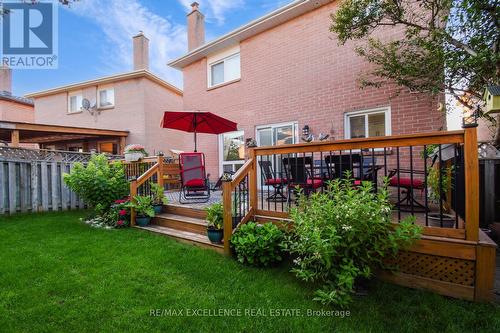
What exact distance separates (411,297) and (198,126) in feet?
18.5

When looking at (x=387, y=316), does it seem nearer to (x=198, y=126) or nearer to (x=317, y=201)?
(x=317, y=201)

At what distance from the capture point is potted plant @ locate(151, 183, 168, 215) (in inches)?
219

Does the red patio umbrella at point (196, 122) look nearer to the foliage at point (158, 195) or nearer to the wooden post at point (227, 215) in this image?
the foliage at point (158, 195)

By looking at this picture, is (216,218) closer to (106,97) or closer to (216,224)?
(216,224)

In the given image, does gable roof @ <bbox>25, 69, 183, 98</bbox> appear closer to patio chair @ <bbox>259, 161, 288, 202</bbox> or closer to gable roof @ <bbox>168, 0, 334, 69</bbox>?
gable roof @ <bbox>168, 0, 334, 69</bbox>

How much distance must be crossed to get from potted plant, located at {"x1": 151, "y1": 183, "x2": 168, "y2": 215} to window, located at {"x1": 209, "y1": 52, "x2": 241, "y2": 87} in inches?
194

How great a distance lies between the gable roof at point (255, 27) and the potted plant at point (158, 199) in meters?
5.71

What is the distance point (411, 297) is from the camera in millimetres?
2547

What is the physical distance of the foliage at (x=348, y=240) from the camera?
2.48 meters

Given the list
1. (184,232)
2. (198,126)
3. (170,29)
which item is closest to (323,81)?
(198,126)

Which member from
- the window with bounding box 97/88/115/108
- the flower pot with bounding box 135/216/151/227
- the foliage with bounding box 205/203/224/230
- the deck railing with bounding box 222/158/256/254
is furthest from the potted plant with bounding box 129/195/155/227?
the window with bounding box 97/88/115/108

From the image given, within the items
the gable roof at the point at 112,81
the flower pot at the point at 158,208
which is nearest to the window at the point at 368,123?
the flower pot at the point at 158,208

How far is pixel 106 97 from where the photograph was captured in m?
13.6

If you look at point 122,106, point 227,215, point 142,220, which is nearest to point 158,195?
point 142,220
